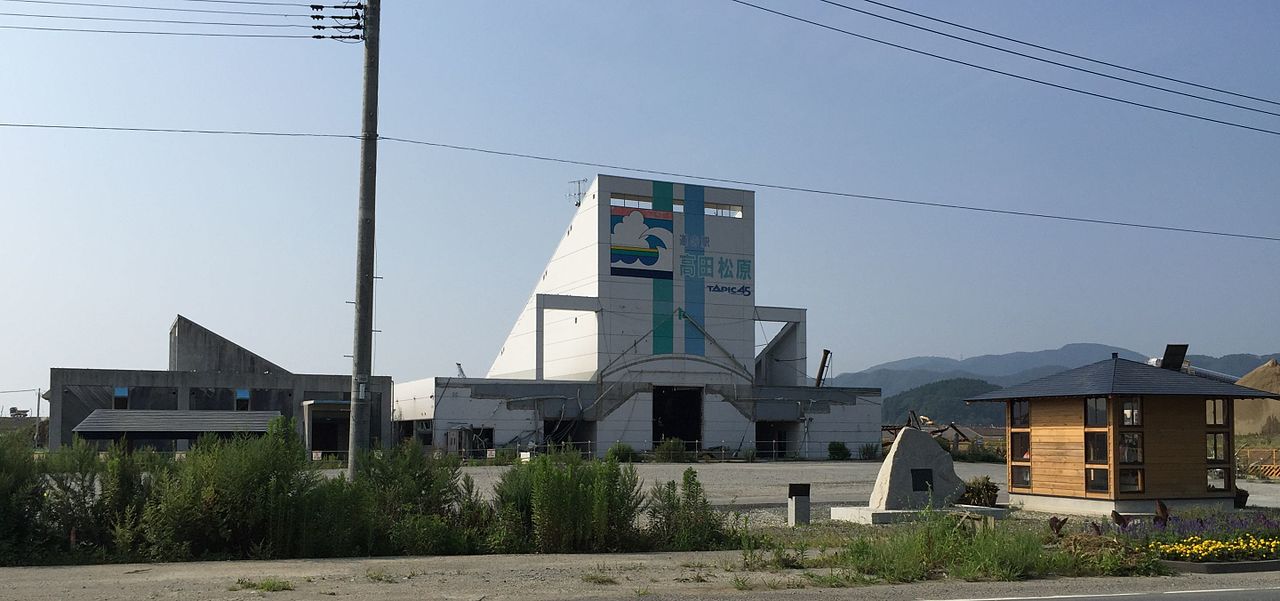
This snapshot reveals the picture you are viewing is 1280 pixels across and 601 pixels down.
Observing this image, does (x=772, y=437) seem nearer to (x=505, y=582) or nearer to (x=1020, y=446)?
(x=1020, y=446)

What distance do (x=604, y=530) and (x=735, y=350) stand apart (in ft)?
161

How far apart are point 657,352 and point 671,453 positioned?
960cm

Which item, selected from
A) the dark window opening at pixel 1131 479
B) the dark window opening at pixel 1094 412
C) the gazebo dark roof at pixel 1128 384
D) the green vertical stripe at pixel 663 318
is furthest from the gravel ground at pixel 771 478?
the green vertical stripe at pixel 663 318

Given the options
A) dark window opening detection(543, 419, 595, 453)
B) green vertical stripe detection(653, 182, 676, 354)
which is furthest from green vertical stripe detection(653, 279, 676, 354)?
dark window opening detection(543, 419, 595, 453)

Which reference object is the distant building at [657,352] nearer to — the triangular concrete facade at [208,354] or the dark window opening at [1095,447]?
the triangular concrete facade at [208,354]

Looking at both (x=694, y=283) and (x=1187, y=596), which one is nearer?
(x=1187, y=596)

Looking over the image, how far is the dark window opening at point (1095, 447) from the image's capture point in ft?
83.7

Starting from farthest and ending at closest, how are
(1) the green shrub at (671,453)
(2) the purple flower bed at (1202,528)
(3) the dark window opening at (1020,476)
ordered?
(1) the green shrub at (671,453)
(3) the dark window opening at (1020,476)
(2) the purple flower bed at (1202,528)

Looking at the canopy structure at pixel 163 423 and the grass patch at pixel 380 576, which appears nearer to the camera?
the grass patch at pixel 380 576

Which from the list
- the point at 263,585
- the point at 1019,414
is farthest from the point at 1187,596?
the point at 1019,414

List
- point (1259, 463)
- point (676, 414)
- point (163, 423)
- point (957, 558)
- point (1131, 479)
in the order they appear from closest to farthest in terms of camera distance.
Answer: point (957, 558) < point (1131, 479) < point (163, 423) < point (1259, 463) < point (676, 414)

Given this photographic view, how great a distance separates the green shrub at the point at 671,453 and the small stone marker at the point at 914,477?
99.3 feet

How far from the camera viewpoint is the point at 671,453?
55.4 m

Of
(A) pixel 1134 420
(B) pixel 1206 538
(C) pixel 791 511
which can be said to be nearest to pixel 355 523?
(C) pixel 791 511
